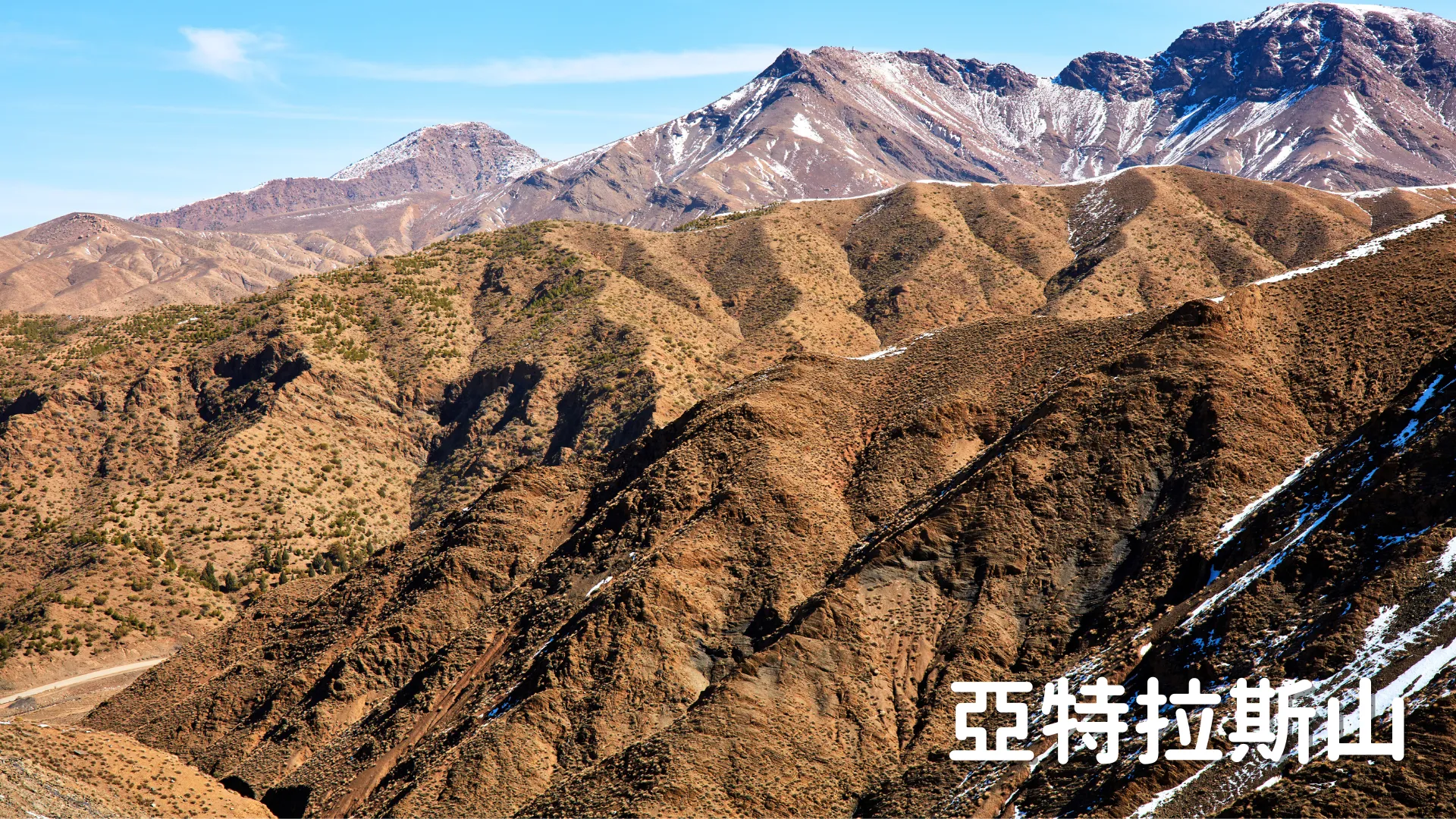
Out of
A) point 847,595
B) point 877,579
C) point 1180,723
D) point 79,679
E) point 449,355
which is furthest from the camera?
point 449,355

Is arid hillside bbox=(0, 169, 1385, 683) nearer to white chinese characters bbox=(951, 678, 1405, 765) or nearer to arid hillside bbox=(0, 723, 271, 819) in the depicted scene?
A: arid hillside bbox=(0, 723, 271, 819)

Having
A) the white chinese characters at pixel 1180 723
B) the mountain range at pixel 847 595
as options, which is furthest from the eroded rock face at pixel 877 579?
the white chinese characters at pixel 1180 723

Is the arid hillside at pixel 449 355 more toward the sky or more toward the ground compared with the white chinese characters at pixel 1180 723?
more toward the sky

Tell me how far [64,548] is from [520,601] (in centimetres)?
4647

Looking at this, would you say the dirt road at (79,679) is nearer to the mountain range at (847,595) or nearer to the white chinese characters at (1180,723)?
the mountain range at (847,595)

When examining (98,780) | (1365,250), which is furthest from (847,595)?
(1365,250)

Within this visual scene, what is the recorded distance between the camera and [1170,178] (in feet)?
402

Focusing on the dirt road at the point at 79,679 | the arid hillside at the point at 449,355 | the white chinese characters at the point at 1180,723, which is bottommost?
the dirt road at the point at 79,679

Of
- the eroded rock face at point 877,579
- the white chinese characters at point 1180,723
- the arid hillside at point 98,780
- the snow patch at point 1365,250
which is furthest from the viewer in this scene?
the snow patch at point 1365,250

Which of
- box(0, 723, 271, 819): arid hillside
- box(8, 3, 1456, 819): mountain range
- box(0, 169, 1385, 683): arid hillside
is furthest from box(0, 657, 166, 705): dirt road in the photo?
box(0, 723, 271, 819): arid hillside

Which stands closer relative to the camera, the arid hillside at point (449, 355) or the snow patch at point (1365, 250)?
the snow patch at point (1365, 250)

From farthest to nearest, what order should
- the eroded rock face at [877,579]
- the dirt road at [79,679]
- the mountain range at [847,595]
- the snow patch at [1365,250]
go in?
the dirt road at [79,679] < the snow patch at [1365,250] < the eroded rock face at [877,579] < the mountain range at [847,595]

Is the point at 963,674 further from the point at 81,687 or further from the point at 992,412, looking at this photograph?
the point at 81,687

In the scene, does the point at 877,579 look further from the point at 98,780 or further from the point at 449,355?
the point at 449,355
